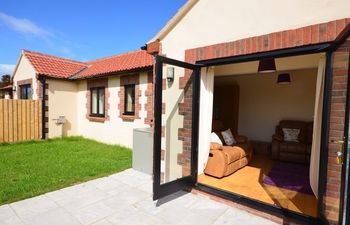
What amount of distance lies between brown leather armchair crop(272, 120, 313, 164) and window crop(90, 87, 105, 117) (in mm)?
7053

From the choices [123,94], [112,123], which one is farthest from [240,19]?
[112,123]

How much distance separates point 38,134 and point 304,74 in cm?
1077

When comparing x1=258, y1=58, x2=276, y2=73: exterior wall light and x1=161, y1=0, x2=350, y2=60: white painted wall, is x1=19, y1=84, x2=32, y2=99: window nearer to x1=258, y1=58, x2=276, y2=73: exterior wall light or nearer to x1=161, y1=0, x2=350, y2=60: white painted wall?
x1=161, y1=0, x2=350, y2=60: white painted wall

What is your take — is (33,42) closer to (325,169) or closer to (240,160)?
(240,160)

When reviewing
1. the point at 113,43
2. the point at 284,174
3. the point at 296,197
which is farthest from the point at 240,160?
the point at 113,43

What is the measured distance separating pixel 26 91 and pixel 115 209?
10.8 meters

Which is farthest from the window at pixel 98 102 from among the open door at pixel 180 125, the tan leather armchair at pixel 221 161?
the tan leather armchair at pixel 221 161

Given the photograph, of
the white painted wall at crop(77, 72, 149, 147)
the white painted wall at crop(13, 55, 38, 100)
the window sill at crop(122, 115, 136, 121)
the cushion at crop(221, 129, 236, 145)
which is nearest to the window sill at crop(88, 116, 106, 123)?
the white painted wall at crop(77, 72, 149, 147)

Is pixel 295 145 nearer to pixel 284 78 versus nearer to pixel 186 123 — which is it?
pixel 284 78

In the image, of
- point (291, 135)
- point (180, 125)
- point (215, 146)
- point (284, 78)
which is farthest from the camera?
point (291, 135)

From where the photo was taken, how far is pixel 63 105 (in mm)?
9906

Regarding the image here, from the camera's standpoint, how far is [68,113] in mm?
10102

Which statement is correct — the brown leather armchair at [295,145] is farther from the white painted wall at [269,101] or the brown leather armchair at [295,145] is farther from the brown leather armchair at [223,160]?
the brown leather armchair at [223,160]

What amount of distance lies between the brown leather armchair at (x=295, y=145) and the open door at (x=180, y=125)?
3343 mm
